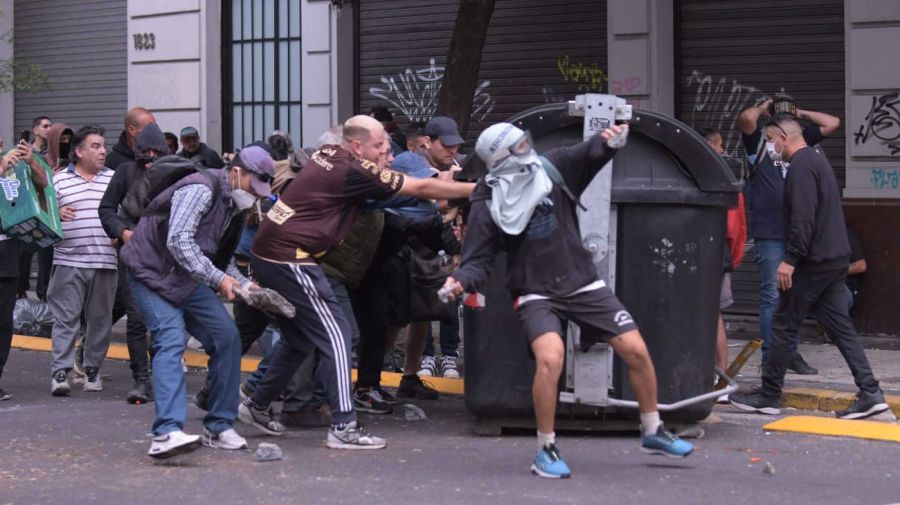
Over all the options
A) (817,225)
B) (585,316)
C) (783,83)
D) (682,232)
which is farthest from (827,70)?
(585,316)

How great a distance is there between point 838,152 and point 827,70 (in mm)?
686

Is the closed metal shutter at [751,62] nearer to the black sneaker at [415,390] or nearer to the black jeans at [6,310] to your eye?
the black sneaker at [415,390]

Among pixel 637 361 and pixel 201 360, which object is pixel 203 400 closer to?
pixel 637 361

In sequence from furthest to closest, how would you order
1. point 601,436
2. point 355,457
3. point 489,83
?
point 489,83 < point 601,436 < point 355,457

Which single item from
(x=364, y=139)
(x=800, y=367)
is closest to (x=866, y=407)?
(x=800, y=367)

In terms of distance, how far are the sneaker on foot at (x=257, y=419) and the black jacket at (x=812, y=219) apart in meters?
2.99

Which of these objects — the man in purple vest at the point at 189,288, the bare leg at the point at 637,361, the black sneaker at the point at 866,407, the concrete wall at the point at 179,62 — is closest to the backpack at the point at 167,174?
the man in purple vest at the point at 189,288

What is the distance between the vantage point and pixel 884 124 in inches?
457

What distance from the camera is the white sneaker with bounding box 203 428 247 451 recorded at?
23.9 feet

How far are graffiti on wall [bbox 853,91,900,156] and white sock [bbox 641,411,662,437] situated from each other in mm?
5592

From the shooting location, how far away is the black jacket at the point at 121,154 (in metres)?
10.2

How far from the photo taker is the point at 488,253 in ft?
22.2

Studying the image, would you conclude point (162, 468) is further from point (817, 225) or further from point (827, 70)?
point (827, 70)

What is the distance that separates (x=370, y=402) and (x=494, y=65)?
20.8 ft
